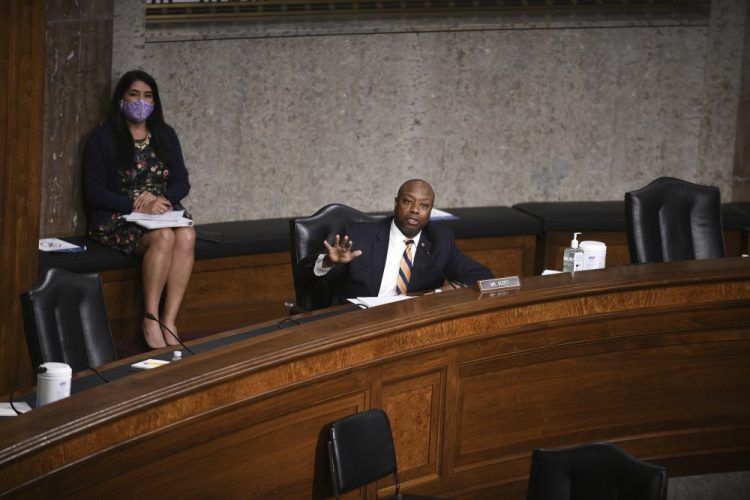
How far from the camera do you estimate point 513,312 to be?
176 inches

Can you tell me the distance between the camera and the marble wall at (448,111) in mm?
7027

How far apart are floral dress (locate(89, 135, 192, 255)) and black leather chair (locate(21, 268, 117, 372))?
1.92m

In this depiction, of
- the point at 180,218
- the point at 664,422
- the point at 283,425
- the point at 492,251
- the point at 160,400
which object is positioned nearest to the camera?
the point at 160,400

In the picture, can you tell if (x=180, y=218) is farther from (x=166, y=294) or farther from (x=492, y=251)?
(x=492, y=251)

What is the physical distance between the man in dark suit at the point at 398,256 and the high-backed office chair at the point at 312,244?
0.18ft

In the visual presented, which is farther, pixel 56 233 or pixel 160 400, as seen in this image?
pixel 56 233

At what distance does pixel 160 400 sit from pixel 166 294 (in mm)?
2960

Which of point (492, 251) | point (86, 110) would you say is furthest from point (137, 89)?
point (492, 251)

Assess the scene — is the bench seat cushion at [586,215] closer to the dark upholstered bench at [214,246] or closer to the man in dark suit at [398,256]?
the dark upholstered bench at [214,246]

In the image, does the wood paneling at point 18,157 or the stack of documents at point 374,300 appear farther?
the wood paneling at point 18,157

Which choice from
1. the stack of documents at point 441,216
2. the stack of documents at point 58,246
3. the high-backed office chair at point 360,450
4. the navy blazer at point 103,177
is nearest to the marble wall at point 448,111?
the stack of documents at point 441,216

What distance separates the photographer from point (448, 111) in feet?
25.1

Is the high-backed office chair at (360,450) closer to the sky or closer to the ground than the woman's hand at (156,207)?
closer to the ground

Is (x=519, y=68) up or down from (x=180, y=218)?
up
